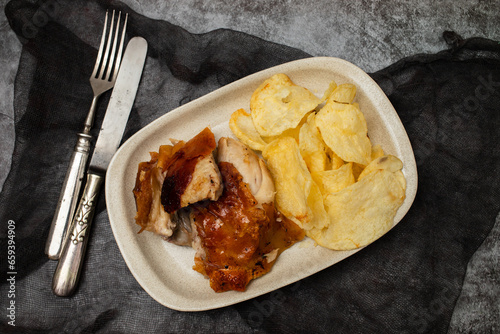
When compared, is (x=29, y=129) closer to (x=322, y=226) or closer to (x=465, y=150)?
(x=322, y=226)

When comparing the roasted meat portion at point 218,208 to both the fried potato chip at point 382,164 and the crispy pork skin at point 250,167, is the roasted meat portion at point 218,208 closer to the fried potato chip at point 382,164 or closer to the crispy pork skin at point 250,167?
the crispy pork skin at point 250,167

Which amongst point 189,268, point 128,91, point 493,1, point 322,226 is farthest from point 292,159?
point 493,1

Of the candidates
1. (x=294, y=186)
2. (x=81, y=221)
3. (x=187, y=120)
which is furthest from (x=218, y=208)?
(x=81, y=221)

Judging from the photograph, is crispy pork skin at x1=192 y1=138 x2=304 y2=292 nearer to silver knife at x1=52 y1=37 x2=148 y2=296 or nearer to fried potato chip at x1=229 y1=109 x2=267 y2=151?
fried potato chip at x1=229 y1=109 x2=267 y2=151

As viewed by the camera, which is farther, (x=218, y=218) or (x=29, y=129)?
(x=29, y=129)

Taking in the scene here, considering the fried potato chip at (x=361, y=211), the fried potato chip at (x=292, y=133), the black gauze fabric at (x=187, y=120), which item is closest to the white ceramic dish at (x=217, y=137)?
the fried potato chip at (x=361, y=211)

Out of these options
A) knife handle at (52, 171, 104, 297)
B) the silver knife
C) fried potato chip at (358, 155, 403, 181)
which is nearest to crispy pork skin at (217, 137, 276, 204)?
fried potato chip at (358, 155, 403, 181)

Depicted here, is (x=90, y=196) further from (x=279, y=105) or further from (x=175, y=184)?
(x=279, y=105)
